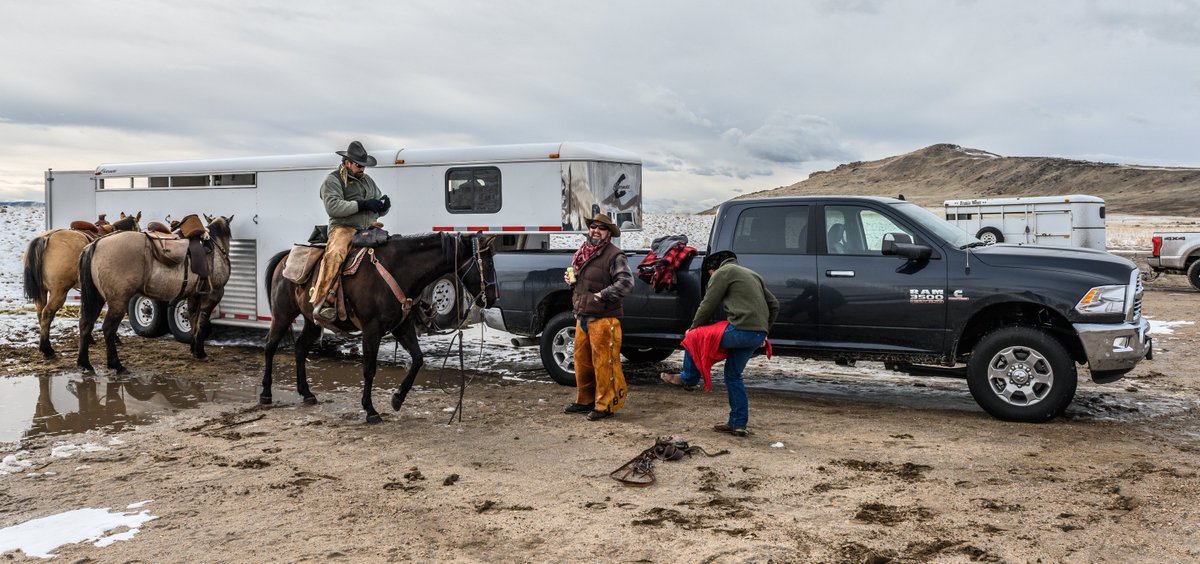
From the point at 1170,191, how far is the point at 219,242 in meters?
86.5

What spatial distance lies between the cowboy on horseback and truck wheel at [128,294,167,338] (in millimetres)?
6304

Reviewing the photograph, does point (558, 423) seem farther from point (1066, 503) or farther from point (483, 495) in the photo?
point (1066, 503)

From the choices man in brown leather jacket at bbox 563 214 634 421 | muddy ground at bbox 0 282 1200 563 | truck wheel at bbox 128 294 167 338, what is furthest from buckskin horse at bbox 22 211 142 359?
man in brown leather jacket at bbox 563 214 634 421

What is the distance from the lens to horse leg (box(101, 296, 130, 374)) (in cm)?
1025

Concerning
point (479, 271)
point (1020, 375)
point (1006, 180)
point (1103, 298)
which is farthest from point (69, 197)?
point (1006, 180)

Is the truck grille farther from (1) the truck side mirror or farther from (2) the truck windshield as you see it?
(1) the truck side mirror

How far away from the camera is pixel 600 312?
7828 mm

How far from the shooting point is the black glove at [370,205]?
8602 millimetres

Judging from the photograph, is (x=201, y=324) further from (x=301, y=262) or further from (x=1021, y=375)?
(x=1021, y=375)

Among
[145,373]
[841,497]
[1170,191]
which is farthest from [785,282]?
[1170,191]

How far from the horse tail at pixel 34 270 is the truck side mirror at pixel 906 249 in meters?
11.0

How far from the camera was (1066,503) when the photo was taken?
17.6 feet

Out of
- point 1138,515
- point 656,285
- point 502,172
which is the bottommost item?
point 1138,515

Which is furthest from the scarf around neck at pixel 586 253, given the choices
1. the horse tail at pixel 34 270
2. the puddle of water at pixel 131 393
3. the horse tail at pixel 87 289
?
the horse tail at pixel 34 270
